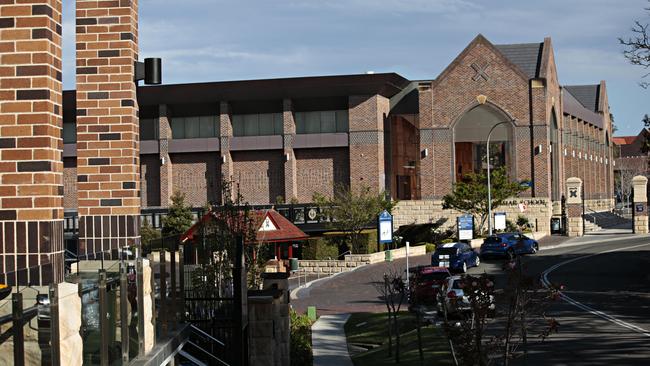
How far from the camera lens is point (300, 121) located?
73250 millimetres

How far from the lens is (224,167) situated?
238 feet

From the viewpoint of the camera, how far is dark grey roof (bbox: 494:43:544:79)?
73.4 meters

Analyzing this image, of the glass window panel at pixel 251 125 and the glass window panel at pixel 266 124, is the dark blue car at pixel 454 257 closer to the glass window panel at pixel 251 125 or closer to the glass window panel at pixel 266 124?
the glass window panel at pixel 266 124

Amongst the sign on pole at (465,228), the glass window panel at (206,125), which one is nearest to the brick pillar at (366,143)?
the glass window panel at (206,125)

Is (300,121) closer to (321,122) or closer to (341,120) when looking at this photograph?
(321,122)

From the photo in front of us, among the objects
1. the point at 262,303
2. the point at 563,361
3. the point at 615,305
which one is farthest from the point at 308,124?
the point at 262,303

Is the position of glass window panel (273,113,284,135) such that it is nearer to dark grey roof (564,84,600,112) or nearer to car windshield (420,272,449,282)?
car windshield (420,272,449,282)

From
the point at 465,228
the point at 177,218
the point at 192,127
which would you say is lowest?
the point at 465,228

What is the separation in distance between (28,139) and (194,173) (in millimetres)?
67605

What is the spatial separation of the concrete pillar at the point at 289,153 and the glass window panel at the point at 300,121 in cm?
48

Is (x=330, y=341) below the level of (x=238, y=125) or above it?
below

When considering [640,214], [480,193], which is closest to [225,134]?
[480,193]

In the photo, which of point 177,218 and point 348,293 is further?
point 177,218

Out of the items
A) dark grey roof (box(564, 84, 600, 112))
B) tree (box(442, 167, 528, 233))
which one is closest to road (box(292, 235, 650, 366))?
tree (box(442, 167, 528, 233))
